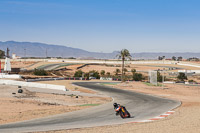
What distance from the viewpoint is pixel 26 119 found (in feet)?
69.5

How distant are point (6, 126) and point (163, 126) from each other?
1035 centimetres

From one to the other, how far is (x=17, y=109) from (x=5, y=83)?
2578 centimetres

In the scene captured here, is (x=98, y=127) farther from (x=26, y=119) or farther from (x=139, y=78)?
(x=139, y=78)

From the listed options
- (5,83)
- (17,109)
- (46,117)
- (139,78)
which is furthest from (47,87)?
(139,78)

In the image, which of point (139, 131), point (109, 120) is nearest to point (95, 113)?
point (109, 120)

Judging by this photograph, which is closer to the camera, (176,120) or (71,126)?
(71,126)

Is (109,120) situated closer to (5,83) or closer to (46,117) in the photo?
(46,117)

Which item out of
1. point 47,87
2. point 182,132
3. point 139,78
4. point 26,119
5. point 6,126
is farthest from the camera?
point 139,78

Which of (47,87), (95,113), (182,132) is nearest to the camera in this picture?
(182,132)

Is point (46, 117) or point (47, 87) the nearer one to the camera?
point (46, 117)

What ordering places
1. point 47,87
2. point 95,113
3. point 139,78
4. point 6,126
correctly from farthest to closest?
1. point 139,78
2. point 47,87
3. point 95,113
4. point 6,126

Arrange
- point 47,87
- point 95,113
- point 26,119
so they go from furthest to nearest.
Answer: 1. point 47,87
2. point 95,113
3. point 26,119

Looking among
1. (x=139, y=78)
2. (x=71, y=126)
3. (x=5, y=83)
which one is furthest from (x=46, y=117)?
(x=139, y=78)

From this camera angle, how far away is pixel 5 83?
161ft
